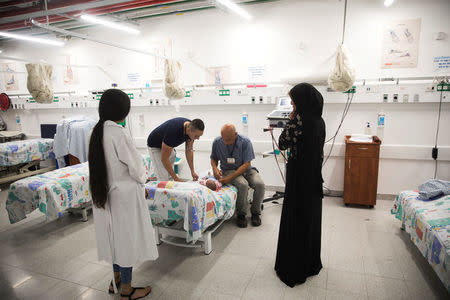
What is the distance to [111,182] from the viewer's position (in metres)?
1.85

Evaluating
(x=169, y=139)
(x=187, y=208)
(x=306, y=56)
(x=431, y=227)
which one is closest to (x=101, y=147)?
(x=187, y=208)

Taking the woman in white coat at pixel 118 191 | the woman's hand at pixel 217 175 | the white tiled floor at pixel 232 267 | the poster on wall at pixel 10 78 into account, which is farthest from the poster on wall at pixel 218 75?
the poster on wall at pixel 10 78

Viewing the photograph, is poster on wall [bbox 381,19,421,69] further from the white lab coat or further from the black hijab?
the white lab coat

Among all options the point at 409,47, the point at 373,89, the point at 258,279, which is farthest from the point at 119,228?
the point at 409,47

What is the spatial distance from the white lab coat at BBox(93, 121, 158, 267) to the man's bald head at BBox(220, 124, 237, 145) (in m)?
1.49

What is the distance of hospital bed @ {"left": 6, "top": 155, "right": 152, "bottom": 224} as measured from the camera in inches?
118

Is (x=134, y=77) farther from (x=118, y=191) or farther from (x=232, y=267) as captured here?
(x=232, y=267)

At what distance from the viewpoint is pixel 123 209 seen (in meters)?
1.88

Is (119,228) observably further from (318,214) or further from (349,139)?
(349,139)

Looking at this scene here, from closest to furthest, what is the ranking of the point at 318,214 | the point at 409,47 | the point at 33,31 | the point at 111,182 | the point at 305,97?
the point at 111,182, the point at 305,97, the point at 318,214, the point at 409,47, the point at 33,31

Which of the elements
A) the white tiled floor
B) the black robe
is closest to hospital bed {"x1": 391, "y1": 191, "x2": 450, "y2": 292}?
the white tiled floor

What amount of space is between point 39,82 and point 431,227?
558 centimetres

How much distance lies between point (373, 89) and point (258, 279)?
310cm

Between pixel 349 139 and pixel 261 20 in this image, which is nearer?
pixel 349 139
